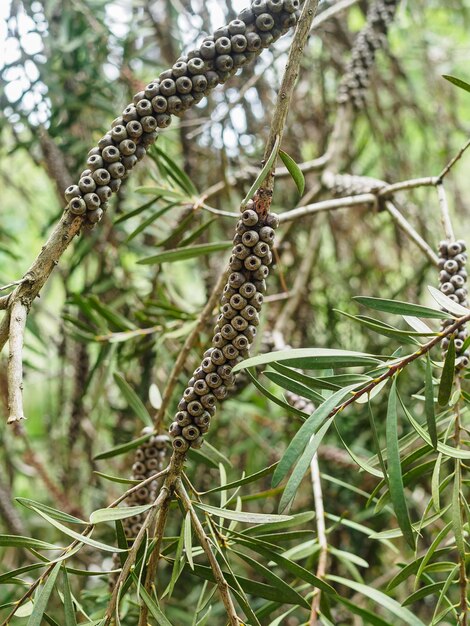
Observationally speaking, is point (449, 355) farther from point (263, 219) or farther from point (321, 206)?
point (321, 206)

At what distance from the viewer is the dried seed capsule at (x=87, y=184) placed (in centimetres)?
50

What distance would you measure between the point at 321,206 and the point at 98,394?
15.2 inches

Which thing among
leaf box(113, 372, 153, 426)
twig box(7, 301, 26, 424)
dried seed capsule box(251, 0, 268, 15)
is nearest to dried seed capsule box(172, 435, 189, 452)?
twig box(7, 301, 26, 424)

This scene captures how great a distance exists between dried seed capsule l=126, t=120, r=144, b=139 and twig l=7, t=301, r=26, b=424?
15 cm

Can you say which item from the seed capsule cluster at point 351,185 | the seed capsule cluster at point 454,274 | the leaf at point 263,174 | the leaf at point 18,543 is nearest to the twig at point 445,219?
the seed capsule cluster at point 454,274

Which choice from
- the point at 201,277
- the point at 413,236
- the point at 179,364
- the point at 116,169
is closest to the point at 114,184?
the point at 116,169

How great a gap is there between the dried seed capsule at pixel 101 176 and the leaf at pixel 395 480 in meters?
0.25


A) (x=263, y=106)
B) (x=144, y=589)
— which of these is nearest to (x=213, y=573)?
(x=144, y=589)

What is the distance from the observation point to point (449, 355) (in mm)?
471

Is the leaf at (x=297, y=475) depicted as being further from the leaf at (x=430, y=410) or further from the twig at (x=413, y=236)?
the twig at (x=413, y=236)

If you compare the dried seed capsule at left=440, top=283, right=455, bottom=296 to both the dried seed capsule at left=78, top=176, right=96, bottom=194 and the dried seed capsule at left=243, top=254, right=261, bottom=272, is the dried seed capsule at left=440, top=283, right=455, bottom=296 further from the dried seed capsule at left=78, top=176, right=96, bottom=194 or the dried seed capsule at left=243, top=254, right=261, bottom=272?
the dried seed capsule at left=78, top=176, right=96, bottom=194

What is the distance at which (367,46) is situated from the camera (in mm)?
1051

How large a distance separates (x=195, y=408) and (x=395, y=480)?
0.15 m

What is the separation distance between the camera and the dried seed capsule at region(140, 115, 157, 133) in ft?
1.69
